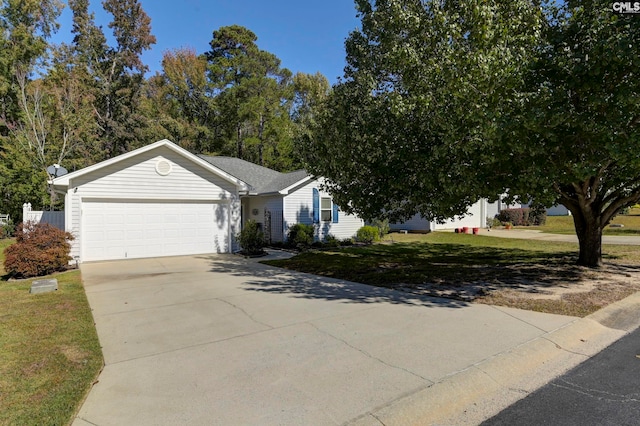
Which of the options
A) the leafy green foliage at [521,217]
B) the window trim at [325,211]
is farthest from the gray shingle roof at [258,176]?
the leafy green foliage at [521,217]

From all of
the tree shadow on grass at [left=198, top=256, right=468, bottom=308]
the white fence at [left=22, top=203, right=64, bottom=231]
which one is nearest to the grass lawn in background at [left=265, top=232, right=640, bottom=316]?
the tree shadow on grass at [left=198, top=256, right=468, bottom=308]

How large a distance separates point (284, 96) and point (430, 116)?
28011 millimetres

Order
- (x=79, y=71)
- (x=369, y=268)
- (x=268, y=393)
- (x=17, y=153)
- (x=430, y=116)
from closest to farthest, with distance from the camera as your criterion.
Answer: (x=268, y=393)
(x=430, y=116)
(x=369, y=268)
(x=17, y=153)
(x=79, y=71)

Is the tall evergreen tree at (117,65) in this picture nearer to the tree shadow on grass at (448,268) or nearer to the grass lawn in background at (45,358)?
the tree shadow on grass at (448,268)

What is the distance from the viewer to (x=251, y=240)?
1447cm

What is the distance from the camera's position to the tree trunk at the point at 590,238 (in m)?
10.2

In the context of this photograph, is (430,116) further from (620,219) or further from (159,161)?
(620,219)

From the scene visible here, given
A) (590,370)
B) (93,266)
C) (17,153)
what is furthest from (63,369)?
(17,153)

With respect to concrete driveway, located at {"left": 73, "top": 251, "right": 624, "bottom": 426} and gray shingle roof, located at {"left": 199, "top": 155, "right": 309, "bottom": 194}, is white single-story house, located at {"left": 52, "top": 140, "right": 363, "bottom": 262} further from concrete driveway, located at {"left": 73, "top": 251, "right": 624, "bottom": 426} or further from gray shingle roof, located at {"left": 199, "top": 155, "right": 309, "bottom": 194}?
concrete driveway, located at {"left": 73, "top": 251, "right": 624, "bottom": 426}

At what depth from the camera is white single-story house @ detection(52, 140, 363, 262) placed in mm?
12883

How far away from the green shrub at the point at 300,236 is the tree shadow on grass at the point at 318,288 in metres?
4.32

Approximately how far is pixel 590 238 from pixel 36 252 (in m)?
15.1

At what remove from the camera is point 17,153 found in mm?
22188

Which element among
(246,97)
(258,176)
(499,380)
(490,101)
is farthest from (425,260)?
(246,97)
